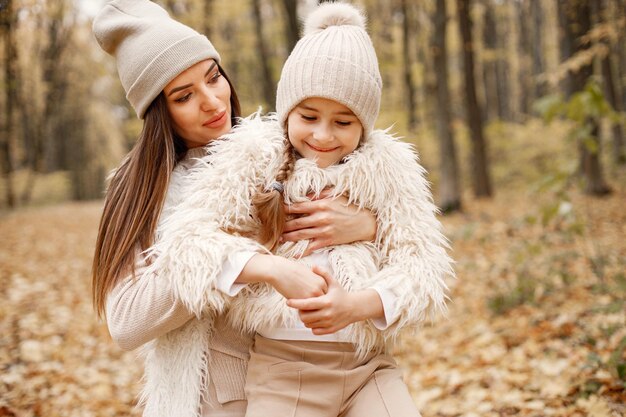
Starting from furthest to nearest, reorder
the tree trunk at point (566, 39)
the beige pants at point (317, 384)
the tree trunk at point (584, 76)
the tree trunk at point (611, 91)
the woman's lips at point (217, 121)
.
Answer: the tree trunk at point (611, 91), the tree trunk at point (566, 39), the tree trunk at point (584, 76), the woman's lips at point (217, 121), the beige pants at point (317, 384)

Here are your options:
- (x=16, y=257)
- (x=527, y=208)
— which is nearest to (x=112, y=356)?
(x=16, y=257)

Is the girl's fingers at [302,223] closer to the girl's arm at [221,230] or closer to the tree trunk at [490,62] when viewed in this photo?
the girl's arm at [221,230]

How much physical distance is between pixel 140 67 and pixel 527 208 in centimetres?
1032

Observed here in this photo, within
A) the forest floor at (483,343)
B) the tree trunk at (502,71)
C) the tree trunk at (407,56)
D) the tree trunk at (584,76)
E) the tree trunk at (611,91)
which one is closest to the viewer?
the forest floor at (483,343)

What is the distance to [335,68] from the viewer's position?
186 cm

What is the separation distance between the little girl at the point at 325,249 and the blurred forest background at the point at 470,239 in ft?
1.76

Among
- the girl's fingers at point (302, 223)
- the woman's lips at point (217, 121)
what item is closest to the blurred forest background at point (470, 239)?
the girl's fingers at point (302, 223)

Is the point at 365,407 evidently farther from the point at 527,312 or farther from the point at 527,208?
the point at 527,208

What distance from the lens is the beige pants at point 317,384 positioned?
5.47ft

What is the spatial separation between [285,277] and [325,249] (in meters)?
0.31

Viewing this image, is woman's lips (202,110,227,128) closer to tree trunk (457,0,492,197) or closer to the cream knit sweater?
the cream knit sweater

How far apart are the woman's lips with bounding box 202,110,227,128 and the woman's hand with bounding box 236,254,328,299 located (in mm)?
730

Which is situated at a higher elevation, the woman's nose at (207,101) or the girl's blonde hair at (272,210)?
the woman's nose at (207,101)

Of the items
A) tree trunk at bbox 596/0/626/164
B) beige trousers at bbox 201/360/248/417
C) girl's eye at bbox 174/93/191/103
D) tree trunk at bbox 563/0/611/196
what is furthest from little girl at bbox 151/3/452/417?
tree trunk at bbox 596/0/626/164
